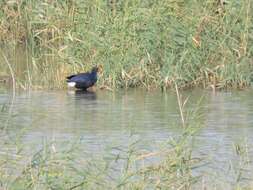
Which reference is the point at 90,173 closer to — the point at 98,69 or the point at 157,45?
the point at 98,69

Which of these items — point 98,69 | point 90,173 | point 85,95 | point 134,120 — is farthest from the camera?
point 98,69

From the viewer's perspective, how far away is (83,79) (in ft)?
36.6

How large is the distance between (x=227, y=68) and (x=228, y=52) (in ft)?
0.70

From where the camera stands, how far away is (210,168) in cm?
747

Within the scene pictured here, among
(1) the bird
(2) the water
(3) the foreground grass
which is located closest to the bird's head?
(1) the bird

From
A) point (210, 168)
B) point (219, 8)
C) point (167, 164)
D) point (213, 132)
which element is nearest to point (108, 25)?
point (219, 8)

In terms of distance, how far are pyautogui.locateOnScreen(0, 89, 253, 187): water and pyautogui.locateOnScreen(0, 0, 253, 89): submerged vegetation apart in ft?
0.71

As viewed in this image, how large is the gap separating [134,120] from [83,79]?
1.82 metres

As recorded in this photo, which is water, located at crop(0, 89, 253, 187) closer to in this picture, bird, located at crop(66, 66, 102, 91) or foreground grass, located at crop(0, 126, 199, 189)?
bird, located at crop(66, 66, 102, 91)

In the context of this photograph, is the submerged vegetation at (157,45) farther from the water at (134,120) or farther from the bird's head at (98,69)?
the water at (134,120)

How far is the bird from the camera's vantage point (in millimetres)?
11141

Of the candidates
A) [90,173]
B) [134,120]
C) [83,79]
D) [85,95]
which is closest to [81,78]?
[83,79]

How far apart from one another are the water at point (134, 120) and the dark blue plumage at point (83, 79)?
4.1 inches

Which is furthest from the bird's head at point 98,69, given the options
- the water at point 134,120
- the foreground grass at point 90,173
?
the foreground grass at point 90,173
